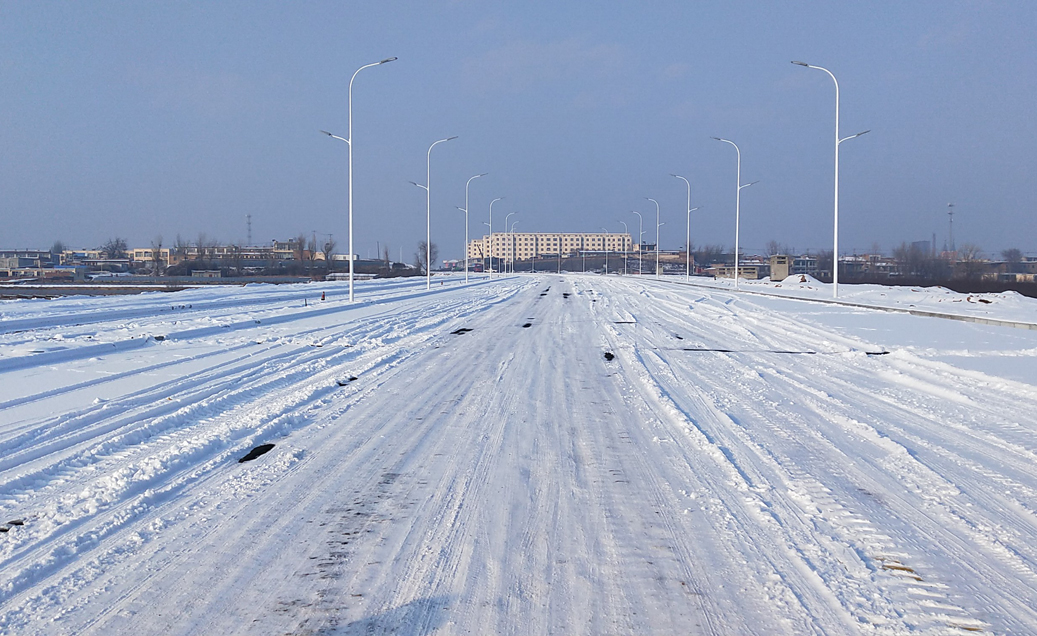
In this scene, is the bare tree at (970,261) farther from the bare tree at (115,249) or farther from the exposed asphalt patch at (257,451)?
the bare tree at (115,249)

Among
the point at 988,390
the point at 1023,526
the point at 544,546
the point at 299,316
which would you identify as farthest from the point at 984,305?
the point at 544,546

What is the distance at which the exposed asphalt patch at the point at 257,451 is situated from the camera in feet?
21.8

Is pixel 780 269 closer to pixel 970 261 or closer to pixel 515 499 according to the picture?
pixel 970 261

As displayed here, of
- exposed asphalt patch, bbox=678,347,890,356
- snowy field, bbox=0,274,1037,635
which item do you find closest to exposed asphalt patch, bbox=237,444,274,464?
snowy field, bbox=0,274,1037,635

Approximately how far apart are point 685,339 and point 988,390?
25.4ft

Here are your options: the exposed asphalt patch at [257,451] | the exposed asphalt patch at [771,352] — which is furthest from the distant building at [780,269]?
the exposed asphalt patch at [257,451]

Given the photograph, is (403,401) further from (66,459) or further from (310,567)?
(310,567)

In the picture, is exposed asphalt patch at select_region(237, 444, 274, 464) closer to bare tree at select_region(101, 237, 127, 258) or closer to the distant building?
the distant building

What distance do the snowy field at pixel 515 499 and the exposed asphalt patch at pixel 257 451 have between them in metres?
0.08

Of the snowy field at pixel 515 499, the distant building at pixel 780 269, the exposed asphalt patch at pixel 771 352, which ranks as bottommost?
the snowy field at pixel 515 499

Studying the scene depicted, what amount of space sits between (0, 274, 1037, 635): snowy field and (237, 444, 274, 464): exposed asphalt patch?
0.08m

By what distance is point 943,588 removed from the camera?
13.4 ft

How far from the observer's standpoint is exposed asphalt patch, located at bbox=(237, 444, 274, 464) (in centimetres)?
663

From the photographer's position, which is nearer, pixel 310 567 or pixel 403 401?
pixel 310 567
